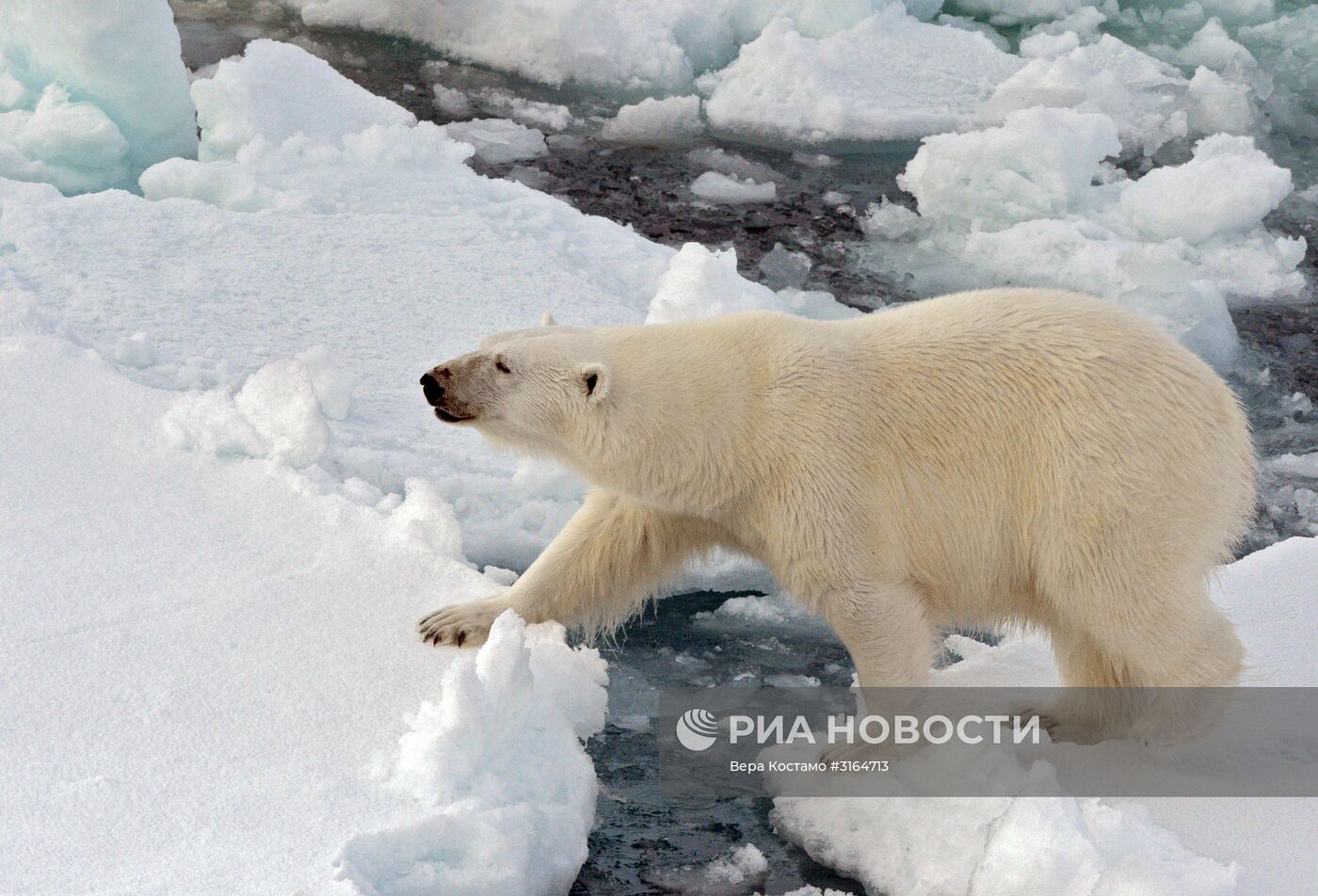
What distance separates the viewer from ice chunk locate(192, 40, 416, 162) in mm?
6434

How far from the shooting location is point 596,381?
323cm

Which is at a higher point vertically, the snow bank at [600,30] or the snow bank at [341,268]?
the snow bank at [341,268]

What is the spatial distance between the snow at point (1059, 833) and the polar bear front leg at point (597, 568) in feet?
2.18

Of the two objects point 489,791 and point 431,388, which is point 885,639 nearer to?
point 489,791

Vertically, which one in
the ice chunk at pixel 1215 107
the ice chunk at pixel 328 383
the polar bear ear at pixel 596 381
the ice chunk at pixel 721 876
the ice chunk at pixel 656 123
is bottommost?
the ice chunk at pixel 656 123

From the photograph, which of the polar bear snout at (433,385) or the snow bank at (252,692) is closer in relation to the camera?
the snow bank at (252,692)

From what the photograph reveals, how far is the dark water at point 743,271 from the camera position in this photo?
3203 millimetres

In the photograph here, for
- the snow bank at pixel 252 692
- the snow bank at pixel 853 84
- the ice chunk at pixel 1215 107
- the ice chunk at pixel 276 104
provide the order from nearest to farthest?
the snow bank at pixel 252 692 < the ice chunk at pixel 276 104 < the snow bank at pixel 853 84 < the ice chunk at pixel 1215 107

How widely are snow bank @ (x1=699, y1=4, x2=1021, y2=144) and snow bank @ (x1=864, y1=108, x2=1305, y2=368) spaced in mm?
1074

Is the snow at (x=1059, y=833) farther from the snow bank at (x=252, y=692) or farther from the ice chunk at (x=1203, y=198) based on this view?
the ice chunk at (x=1203, y=198)

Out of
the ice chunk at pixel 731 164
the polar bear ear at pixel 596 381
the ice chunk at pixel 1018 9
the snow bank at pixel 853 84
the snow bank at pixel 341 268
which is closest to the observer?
the polar bear ear at pixel 596 381

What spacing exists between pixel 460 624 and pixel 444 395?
59 cm

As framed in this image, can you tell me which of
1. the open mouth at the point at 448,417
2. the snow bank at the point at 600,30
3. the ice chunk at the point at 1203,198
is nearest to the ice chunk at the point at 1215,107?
the ice chunk at the point at 1203,198

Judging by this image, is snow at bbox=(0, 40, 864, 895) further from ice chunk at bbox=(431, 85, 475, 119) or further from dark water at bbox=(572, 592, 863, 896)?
ice chunk at bbox=(431, 85, 475, 119)
